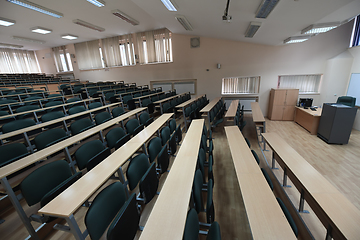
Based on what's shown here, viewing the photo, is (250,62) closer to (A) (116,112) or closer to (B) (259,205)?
(A) (116,112)

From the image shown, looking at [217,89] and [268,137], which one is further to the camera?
[217,89]

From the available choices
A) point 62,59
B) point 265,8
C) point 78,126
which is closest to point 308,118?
point 265,8

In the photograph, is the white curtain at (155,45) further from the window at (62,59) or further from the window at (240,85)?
the window at (62,59)

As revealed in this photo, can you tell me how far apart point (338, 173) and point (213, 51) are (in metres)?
6.36

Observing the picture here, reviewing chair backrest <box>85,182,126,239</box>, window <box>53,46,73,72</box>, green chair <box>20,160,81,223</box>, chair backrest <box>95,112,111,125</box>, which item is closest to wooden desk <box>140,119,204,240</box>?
chair backrest <box>85,182,126,239</box>

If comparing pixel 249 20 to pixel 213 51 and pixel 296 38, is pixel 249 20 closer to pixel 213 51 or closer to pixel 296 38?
pixel 296 38

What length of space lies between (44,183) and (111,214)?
3.23 ft

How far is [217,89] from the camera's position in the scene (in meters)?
7.61

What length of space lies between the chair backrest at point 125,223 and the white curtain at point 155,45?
7.98 metres

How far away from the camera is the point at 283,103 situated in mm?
6102

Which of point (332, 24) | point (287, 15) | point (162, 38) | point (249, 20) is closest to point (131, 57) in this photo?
point (162, 38)

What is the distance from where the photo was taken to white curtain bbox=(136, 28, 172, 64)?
7906 mm

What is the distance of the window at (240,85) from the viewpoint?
6992 millimetres

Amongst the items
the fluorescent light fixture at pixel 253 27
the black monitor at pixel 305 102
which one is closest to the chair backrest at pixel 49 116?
the fluorescent light fixture at pixel 253 27
